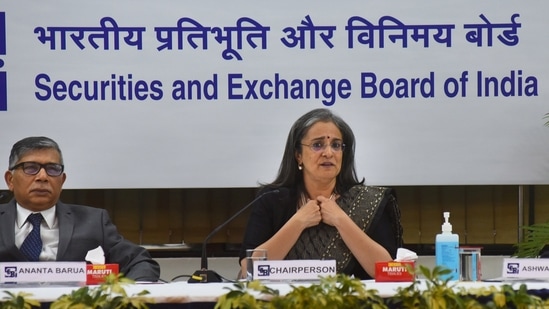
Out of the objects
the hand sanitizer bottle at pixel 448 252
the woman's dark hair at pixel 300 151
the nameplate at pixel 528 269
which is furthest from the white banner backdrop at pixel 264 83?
the nameplate at pixel 528 269

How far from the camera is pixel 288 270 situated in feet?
9.12

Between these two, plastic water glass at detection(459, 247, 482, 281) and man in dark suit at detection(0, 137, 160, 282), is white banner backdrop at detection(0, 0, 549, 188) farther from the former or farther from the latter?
plastic water glass at detection(459, 247, 482, 281)

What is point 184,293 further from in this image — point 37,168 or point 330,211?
point 37,168

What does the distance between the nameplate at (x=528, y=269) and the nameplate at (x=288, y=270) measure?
61 cm

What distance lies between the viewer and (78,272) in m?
2.80

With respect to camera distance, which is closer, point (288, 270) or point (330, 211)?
point (288, 270)

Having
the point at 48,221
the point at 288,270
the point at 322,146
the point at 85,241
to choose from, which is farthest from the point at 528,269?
the point at 48,221

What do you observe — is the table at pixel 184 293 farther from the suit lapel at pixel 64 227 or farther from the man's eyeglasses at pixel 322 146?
the man's eyeglasses at pixel 322 146

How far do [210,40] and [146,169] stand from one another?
30.0 inches

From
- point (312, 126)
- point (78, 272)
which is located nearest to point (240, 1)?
point (312, 126)

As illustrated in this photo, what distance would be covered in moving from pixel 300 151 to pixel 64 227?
987 millimetres

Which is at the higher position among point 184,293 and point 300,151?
point 300,151

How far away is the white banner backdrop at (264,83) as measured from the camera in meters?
4.75

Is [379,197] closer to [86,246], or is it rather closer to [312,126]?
[312,126]
